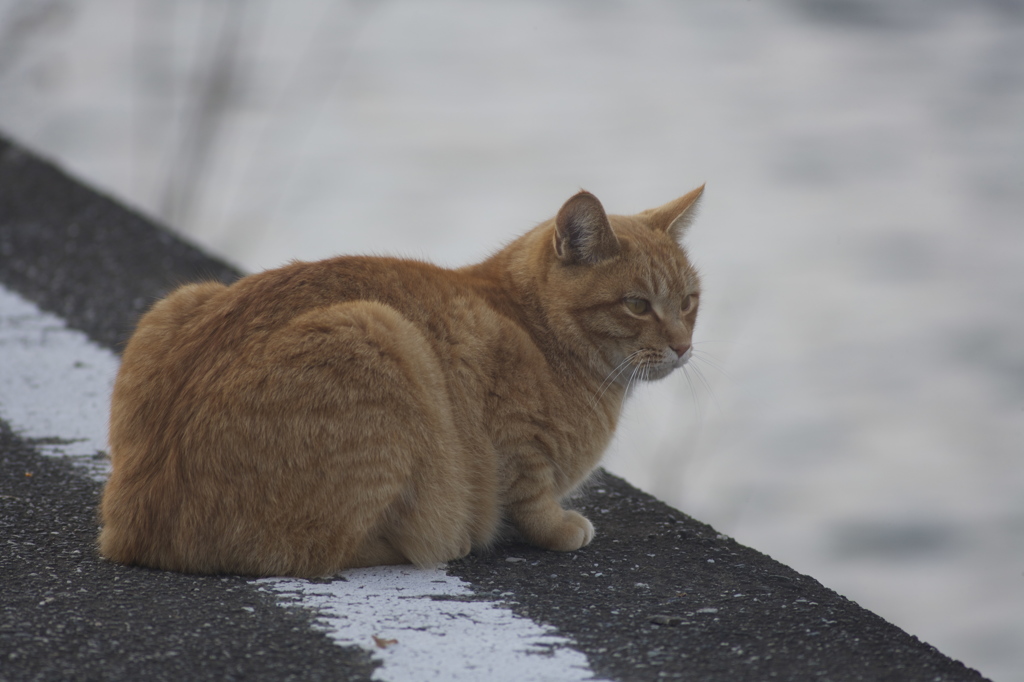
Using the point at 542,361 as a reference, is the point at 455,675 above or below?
below

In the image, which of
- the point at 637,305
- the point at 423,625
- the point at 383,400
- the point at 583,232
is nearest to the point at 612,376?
the point at 637,305

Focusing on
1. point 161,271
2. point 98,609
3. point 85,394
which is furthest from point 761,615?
point 161,271

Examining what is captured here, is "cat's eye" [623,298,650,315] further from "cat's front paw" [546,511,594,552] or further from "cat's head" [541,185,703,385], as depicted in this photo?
"cat's front paw" [546,511,594,552]

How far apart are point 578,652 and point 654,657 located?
7.1 inches

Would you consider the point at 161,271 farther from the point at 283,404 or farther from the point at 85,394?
the point at 283,404

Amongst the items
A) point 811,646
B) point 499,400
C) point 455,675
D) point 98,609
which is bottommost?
point 98,609

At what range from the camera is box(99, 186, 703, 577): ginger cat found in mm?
2879

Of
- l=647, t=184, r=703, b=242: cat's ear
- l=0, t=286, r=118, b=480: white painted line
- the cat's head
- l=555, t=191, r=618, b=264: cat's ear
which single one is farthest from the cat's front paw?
l=0, t=286, r=118, b=480: white painted line

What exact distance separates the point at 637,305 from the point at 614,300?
0.27 ft

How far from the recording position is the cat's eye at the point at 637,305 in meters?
3.51

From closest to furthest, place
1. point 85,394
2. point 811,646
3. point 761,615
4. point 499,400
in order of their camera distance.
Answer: point 811,646 → point 761,615 → point 499,400 → point 85,394

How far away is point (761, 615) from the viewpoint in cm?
285

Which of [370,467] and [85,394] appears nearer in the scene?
[370,467]

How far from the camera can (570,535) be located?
3.30 metres
